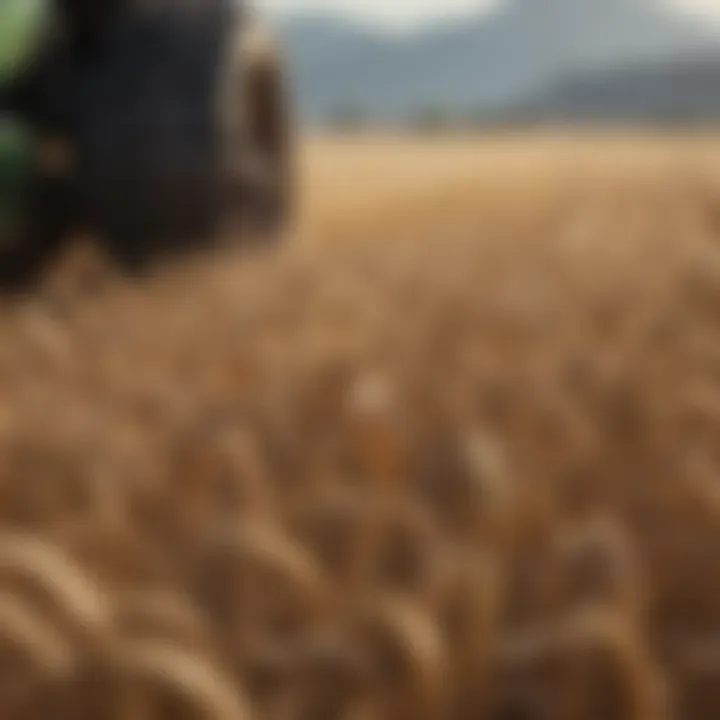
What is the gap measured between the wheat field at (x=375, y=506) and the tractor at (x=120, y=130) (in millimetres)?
1005

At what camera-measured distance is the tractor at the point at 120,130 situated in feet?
10.3

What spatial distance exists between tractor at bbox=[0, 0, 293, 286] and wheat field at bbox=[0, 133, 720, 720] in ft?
3.30

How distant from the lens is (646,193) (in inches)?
174

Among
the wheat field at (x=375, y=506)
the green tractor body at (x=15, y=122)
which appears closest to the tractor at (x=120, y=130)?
the green tractor body at (x=15, y=122)

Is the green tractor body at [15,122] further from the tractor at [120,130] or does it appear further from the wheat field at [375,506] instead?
the wheat field at [375,506]

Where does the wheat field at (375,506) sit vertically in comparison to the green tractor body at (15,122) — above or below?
below

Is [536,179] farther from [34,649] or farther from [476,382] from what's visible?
[34,649]

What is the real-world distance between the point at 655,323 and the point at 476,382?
29cm

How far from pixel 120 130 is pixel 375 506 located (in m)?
2.43

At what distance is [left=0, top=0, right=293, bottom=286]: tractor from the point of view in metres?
3.15

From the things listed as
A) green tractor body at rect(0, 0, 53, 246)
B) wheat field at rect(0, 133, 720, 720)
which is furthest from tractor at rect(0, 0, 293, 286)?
wheat field at rect(0, 133, 720, 720)

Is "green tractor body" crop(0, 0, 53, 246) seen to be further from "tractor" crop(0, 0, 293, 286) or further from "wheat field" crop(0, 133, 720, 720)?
"wheat field" crop(0, 133, 720, 720)

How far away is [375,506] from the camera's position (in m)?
0.83

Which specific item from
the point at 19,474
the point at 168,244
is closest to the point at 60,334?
the point at 19,474
